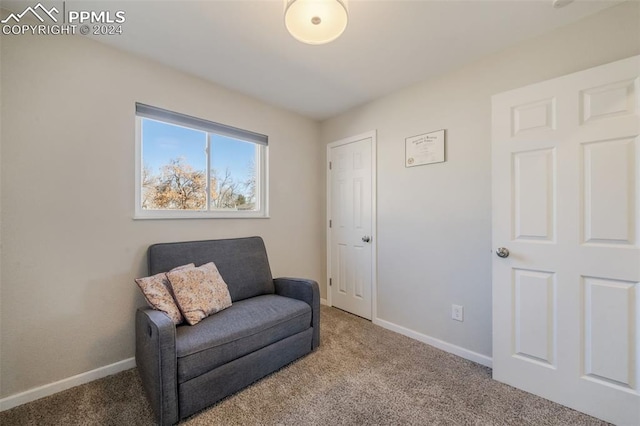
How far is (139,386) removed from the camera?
1.76m

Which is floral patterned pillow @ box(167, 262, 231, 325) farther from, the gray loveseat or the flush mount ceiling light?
the flush mount ceiling light

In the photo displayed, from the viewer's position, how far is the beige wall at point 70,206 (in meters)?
1.58

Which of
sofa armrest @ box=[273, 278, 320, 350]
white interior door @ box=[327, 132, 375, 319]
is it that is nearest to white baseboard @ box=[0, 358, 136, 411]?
sofa armrest @ box=[273, 278, 320, 350]

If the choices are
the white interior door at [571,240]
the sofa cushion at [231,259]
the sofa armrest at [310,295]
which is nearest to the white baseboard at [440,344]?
the white interior door at [571,240]

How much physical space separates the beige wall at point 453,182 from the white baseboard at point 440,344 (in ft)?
0.12

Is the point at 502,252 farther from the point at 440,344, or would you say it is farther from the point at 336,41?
the point at 336,41

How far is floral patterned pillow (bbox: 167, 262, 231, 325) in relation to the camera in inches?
68.7

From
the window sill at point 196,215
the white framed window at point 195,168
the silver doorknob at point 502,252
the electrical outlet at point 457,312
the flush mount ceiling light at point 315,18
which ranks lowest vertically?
the electrical outlet at point 457,312

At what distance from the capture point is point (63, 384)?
1705 millimetres

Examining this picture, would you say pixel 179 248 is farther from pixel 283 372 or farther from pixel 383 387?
pixel 383 387

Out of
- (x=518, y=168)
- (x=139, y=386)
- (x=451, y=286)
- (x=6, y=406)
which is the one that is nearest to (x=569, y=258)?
(x=518, y=168)

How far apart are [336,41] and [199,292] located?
2054 mm

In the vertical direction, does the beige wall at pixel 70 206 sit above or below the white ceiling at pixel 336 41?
below

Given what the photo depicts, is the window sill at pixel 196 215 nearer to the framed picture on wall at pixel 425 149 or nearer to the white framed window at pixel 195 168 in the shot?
the white framed window at pixel 195 168
